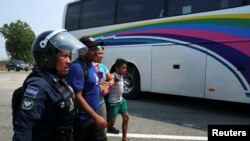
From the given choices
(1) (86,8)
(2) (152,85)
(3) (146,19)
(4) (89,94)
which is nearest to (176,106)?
(2) (152,85)

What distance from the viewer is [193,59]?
916 centimetres

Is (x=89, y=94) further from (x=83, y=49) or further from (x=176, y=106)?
(x=176, y=106)

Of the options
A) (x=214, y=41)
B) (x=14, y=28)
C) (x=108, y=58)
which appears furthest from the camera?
(x=14, y=28)

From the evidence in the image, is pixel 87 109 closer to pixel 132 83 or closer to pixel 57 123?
pixel 57 123

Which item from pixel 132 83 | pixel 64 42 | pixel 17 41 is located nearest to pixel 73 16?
pixel 132 83

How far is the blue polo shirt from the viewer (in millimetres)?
3580

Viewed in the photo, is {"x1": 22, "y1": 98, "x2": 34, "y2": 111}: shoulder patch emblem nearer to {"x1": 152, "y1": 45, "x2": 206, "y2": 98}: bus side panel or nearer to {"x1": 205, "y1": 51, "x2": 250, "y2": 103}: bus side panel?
{"x1": 205, "y1": 51, "x2": 250, "y2": 103}: bus side panel

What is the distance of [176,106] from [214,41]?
2.26 meters

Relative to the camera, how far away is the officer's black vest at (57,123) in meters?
2.58

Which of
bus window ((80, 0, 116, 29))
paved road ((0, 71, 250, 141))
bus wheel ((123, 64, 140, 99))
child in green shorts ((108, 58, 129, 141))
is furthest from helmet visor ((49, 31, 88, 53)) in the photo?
bus window ((80, 0, 116, 29))

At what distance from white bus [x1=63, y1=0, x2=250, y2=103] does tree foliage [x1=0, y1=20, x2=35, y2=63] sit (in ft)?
185

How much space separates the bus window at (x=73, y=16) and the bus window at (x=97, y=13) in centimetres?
32

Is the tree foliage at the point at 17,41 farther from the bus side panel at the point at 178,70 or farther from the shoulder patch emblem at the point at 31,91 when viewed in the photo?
the shoulder patch emblem at the point at 31,91

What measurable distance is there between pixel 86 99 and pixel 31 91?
1263 millimetres
